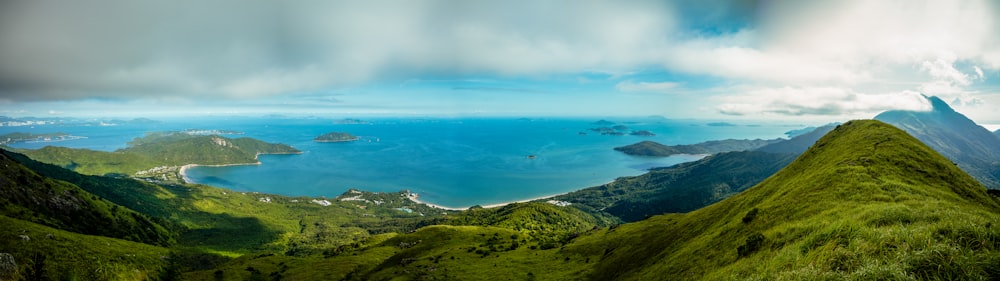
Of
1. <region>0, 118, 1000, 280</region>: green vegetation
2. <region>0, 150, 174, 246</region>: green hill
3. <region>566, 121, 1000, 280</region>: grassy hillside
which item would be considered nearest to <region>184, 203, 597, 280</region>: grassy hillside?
<region>0, 118, 1000, 280</region>: green vegetation

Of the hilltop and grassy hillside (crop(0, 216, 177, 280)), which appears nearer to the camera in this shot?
the hilltop

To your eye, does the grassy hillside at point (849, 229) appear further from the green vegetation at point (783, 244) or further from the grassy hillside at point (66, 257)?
the grassy hillside at point (66, 257)

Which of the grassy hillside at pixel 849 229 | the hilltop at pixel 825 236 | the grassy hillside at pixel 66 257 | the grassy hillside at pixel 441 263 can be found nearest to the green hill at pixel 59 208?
the grassy hillside at pixel 66 257

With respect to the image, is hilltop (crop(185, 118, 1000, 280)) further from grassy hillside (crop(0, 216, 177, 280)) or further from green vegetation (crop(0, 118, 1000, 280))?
grassy hillside (crop(0, 216, 177, 280))

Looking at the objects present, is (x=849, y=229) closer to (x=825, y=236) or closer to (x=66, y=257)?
(x=825, y=236)

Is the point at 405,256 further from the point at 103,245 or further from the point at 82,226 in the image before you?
the point at 82,226

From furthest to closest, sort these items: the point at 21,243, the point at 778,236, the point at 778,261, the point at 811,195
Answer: the point at 21,243
the point at 811,195
the point at 778,236
the point at 778,261

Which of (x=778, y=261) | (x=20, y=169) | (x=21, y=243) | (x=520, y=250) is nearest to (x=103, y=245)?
(x=21, y=243)

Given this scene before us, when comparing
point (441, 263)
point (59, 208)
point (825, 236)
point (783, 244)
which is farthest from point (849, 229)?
point (59, 208)
